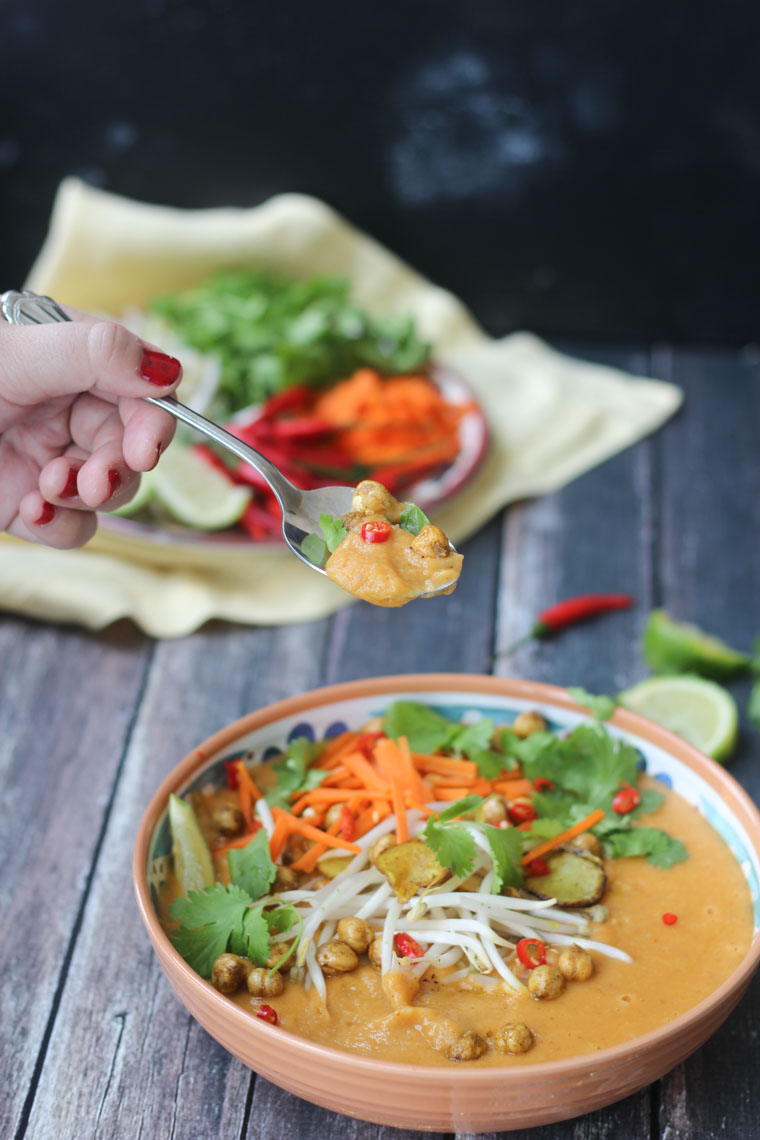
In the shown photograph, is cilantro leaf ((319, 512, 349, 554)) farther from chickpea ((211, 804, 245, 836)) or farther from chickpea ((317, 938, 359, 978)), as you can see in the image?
chickpea ((317, 938, 359, 978))

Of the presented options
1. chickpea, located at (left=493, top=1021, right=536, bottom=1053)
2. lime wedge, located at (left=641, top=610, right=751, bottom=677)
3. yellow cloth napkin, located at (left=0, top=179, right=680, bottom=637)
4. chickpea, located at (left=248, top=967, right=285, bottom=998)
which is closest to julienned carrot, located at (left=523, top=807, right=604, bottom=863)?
chickpea, located at (left=493, top=1021, right=536, bottom=1053)

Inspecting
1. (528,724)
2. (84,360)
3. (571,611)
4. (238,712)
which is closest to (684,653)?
(571,611)

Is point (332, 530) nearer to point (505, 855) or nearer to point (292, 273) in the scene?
point (505, 855)

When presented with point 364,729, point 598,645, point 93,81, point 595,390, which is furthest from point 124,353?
point 93,81

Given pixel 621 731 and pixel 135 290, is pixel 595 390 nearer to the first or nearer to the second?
pixel 135 290

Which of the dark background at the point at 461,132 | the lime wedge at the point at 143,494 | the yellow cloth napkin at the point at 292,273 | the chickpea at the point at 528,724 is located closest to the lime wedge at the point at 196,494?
the lime wedge at the point at 143,494

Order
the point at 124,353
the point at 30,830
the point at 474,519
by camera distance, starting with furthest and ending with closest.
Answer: the point at 474,519 < the point at 30,830 < the point at 124,353
